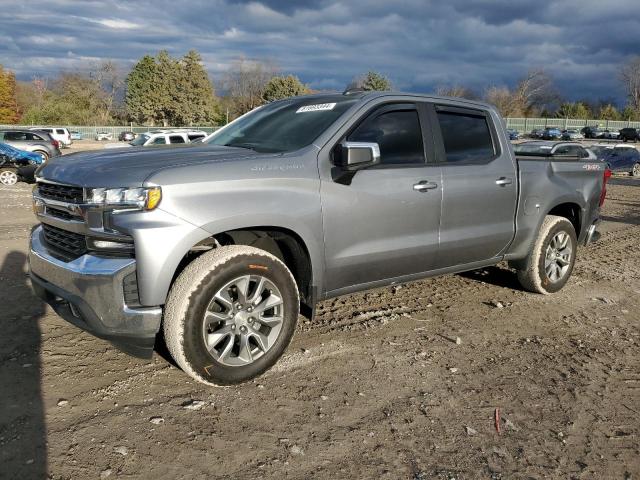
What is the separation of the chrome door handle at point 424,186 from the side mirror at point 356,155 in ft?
1.93

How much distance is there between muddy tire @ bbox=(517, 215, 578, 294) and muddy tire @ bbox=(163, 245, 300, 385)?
112 inches

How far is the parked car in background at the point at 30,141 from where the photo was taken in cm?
2094

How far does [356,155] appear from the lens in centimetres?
370

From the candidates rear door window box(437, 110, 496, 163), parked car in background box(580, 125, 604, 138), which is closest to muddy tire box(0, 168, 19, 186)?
rear door window box(437, 110, 496, 163)

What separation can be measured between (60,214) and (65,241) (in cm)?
18

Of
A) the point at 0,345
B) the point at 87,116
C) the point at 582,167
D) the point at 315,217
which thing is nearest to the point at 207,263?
the point at 315,217

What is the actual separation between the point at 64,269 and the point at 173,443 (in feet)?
4.08

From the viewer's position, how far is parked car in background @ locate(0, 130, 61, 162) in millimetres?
20938

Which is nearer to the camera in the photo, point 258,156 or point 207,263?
point 207,263

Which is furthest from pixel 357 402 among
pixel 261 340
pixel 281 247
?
pixel 281 247

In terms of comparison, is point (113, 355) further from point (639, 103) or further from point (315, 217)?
point (639, 103)

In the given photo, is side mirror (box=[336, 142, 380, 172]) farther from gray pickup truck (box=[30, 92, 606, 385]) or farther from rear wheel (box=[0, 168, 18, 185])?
rear wheel (box=[0, 168, 18, 185])

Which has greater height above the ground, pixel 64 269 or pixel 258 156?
pixel 258 156

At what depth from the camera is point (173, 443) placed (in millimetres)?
2924
